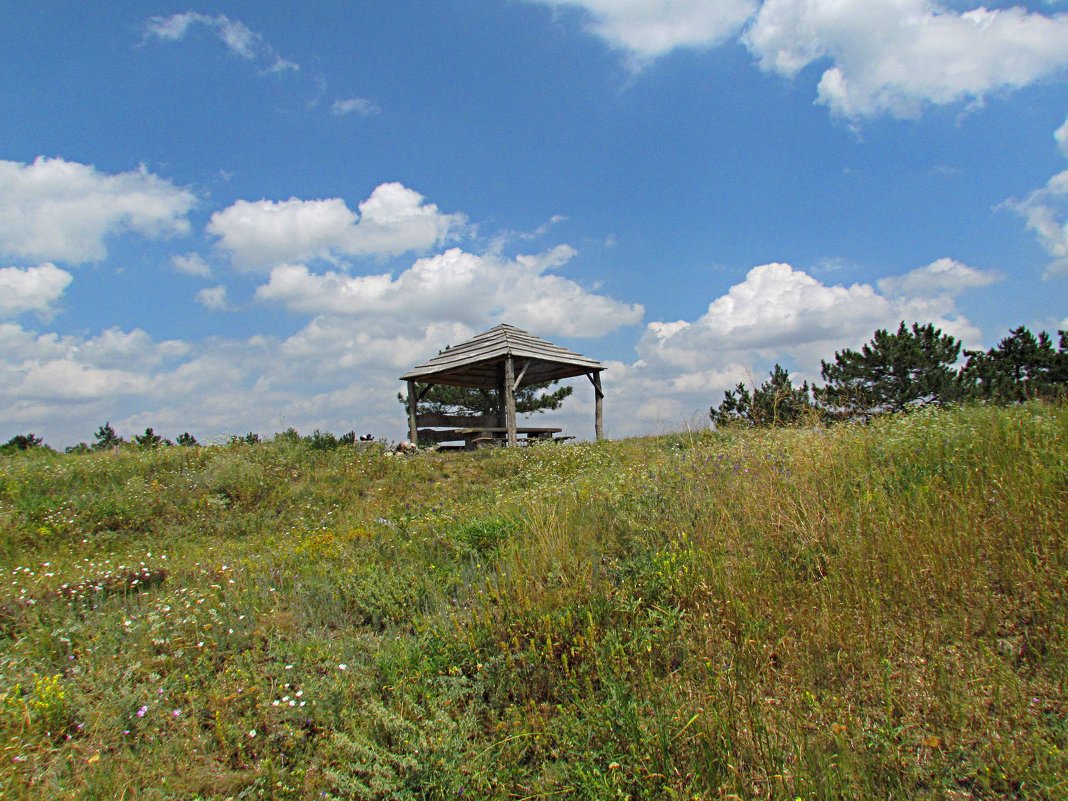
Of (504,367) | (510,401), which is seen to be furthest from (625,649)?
(504,367)

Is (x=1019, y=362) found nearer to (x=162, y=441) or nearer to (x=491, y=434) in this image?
(x=491, y=434)

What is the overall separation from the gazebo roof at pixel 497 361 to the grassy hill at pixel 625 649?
377 inches

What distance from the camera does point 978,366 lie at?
20844 mm

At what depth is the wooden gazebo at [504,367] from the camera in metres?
15.6

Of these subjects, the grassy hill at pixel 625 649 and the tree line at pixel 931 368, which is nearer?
the grassy hill at pixel 625 649

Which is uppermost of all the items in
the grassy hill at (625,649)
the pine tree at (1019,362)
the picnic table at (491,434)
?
the pine tree at (1019,362)

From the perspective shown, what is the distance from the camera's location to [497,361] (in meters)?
16.5

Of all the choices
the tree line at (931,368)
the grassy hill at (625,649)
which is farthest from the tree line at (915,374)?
the grassy hill at (625,649)

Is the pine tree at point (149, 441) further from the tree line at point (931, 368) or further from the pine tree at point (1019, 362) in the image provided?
the pine tree at point (1019, 362)

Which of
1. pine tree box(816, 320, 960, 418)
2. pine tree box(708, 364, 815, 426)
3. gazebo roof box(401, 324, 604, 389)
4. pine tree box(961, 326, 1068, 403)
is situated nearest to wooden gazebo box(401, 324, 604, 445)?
gazebo roof box(401, 324, 604, 389)

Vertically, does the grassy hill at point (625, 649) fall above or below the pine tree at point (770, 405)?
below

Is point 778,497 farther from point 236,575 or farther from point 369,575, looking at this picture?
point 236,575

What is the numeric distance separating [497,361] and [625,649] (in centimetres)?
1339

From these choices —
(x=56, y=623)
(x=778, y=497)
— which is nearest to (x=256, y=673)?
(x=56, y=623)
